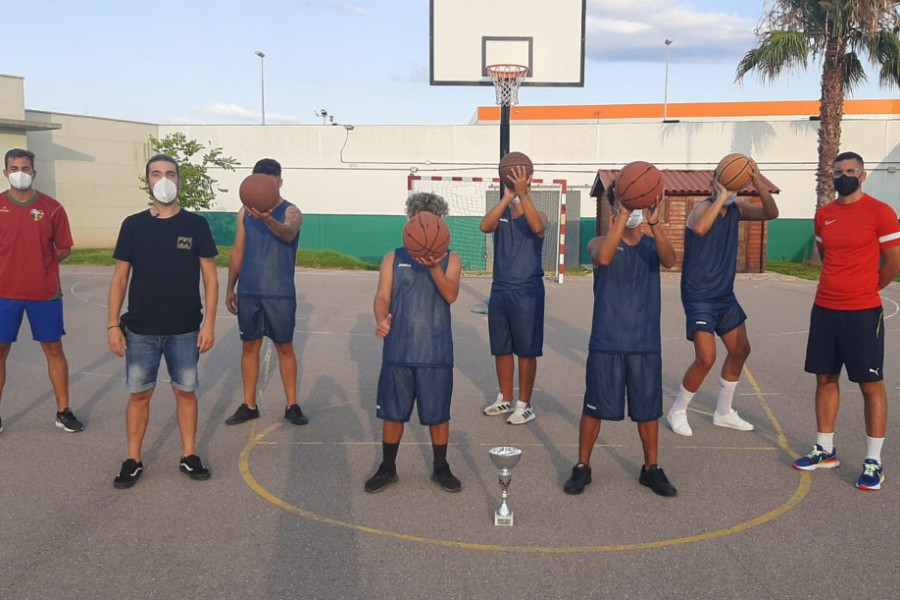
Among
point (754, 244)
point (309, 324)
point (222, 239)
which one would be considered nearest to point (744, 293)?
point (754, 244)

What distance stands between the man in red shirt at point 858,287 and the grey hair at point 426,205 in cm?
262

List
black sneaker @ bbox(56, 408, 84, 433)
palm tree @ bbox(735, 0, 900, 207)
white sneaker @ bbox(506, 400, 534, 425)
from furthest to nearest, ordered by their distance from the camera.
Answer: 1. palm tree @ bbox(735, 0, 900, 207)
2. white sneaker @ bbox(506, 400, 534, 425)
3. black sneaker @ bbox(56, 408, 84, 433)

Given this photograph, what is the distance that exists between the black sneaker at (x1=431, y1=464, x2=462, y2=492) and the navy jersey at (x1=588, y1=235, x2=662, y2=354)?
49.6 inches

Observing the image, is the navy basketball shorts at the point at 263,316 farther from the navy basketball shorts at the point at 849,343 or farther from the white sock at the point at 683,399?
the navy basketball shorts at the point at 849,343

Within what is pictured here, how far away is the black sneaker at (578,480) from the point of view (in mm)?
5000

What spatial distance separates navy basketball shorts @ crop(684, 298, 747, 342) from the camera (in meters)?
6.16

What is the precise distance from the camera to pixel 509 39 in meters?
13.9

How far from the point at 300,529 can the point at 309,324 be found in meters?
8.02

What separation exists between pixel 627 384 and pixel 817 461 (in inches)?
63.9

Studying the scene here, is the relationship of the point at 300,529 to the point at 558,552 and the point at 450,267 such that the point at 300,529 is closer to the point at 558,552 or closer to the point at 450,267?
the point at 558,552

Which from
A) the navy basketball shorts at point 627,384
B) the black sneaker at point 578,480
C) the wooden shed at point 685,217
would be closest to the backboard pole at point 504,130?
the navy basketball shorts at point 627,384

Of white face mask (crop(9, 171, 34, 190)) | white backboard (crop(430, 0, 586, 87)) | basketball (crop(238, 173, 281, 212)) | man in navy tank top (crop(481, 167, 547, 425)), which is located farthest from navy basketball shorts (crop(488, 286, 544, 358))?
white backboard (crop(430, 0, 586, 87))

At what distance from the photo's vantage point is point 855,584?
379 cm

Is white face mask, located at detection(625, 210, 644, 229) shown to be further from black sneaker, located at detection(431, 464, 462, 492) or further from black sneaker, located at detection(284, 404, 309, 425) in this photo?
black sneaker, located at detection(284, 404, 309, 425)
